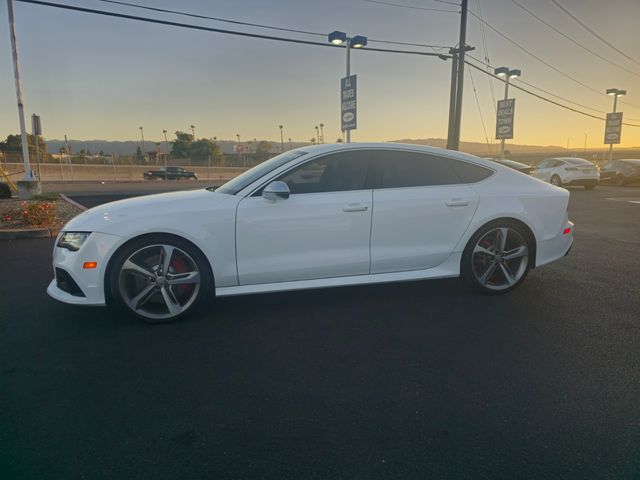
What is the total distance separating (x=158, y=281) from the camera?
3715mm

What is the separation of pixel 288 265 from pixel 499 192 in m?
2.25

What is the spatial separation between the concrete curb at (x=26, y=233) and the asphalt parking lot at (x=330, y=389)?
142 inches

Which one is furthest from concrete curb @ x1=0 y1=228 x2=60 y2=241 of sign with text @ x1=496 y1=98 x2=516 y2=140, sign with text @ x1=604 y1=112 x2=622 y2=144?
sign with text @ x1=604 y1=112 x2=622 y2=144

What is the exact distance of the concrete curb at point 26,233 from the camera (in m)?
7.48

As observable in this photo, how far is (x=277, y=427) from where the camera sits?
2.38 metres

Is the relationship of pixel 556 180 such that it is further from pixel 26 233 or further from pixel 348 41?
pixel 26 233

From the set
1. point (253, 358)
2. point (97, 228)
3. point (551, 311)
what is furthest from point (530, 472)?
point (97, 228)

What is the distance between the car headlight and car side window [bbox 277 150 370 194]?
1722mm

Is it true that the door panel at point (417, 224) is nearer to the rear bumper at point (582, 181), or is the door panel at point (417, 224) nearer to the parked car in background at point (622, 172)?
the rear bumper at point (582, 181)

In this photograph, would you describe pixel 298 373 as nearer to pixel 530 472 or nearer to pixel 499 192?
pixel 530 472

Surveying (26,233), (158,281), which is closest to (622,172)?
(158,281)

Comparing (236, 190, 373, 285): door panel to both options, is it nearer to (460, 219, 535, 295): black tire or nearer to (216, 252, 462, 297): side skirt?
(216, 252, 462, 297): side skirt

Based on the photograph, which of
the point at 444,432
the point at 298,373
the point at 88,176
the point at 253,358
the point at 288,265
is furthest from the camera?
the point at 88,176

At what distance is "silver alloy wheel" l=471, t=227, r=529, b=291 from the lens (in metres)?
4.44
